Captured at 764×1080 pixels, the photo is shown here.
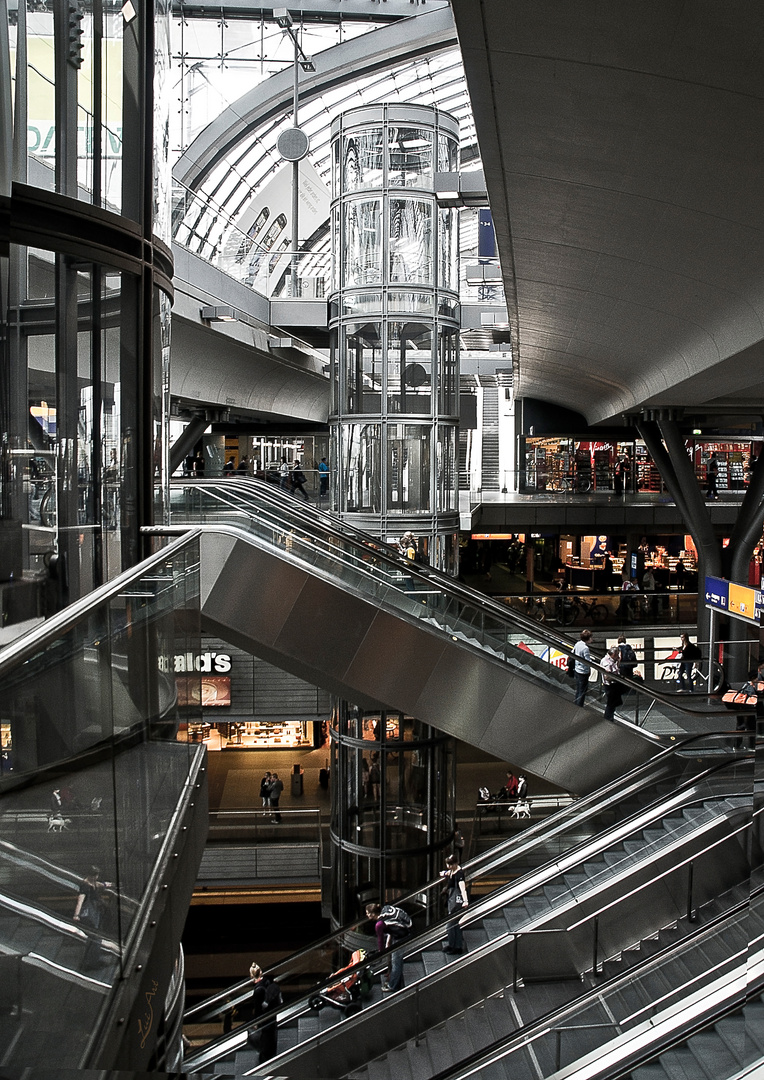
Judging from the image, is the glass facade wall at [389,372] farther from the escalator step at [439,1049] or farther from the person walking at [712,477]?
the person walking at [712,477]

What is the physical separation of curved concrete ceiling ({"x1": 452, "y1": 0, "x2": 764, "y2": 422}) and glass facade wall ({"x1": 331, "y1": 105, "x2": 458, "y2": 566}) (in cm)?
651

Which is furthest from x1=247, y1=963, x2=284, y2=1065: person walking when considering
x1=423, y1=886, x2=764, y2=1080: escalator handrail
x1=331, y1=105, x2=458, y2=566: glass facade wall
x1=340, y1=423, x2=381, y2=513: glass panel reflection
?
x1=340, y1=423, x2=381, y2=513: glass panel reflection

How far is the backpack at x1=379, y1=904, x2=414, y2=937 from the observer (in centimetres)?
1324

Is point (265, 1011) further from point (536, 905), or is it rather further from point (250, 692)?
point (250, 692)

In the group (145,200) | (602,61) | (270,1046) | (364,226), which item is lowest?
(270,1046)

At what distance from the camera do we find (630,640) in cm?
3125

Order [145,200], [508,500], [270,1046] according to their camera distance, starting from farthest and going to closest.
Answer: [508,500] → [270,1046] → [145,200]

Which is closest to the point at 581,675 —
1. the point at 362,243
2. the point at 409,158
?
the point at 362,243

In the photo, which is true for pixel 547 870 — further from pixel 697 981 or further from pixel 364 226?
pixel 364 226

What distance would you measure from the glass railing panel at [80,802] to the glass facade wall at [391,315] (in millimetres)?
16089

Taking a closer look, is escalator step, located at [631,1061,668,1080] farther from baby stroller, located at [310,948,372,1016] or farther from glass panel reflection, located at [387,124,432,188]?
glass panel reflection, located at [387,124,432,188]

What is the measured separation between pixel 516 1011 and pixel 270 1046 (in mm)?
3025

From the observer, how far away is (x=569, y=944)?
1066cm

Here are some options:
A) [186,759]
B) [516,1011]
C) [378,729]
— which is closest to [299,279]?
[378,729]
